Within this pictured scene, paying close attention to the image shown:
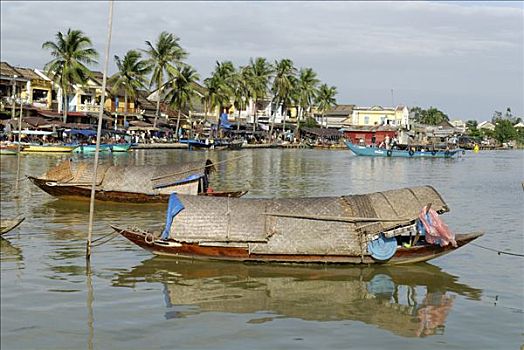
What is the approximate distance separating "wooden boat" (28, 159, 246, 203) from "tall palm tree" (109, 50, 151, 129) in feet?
119

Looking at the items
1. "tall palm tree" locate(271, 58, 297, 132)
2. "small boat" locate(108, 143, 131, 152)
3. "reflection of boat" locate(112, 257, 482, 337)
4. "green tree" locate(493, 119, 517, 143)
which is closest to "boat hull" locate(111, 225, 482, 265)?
"reflection of boat" locate(112, 257, 482, 337)

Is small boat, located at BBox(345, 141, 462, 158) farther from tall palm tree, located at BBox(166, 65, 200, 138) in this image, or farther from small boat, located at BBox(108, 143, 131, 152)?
small boat, located at BBox(108, 143, 131, 152)

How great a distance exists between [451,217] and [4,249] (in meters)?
13.1

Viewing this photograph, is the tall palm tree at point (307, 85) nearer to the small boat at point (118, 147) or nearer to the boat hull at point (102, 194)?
the small boat at point (118, 147)

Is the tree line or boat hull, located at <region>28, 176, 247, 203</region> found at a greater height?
the tree line

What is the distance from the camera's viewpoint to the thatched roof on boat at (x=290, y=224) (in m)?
11.9

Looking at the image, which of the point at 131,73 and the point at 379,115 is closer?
the point at 131,73

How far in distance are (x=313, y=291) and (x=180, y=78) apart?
4851 cm

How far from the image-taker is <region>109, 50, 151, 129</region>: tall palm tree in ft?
182

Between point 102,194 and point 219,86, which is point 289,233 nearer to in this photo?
point 102,194

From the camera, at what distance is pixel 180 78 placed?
57.8m

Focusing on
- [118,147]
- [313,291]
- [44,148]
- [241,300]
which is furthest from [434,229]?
[118,147]

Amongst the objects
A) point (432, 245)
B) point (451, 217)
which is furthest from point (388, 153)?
point (432, 245)

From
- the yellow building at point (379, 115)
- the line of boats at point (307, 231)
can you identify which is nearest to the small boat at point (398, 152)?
the yellow building at point (379, 115)
